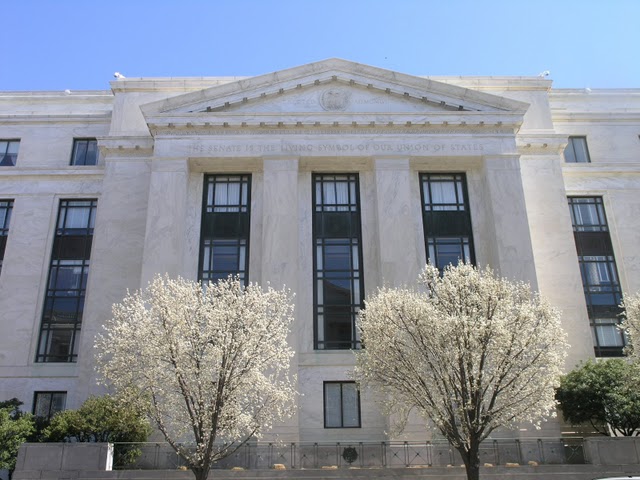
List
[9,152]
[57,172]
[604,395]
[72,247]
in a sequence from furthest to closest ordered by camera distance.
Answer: [9,152]
[57,172]
[72,247]
[604,395]

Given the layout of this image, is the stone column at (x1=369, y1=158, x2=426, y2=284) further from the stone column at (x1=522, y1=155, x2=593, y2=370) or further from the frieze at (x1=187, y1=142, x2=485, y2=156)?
the stone column at (x1=522, y1=155, x2=593, y2=370)

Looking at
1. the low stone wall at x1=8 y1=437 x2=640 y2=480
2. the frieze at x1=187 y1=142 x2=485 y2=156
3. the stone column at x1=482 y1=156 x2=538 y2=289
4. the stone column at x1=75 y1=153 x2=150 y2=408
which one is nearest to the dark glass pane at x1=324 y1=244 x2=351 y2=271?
the frieze at x1=187 y1=142 x2=485 y2=156

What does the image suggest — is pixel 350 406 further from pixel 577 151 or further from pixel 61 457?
pixel 577 151

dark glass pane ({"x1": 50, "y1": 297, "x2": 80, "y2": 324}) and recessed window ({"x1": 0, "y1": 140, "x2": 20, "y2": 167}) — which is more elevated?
recessed window ({"x1": 0, "y1": 140, "x2": 20, "y2": 167})

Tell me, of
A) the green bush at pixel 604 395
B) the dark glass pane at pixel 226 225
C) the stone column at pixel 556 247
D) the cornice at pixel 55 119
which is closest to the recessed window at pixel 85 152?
the cornice at pixel 55 119

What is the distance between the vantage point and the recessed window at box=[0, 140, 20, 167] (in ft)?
133

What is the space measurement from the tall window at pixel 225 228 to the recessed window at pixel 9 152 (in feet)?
45.3

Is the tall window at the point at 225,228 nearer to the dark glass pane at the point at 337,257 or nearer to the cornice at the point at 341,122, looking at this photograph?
the cornice at the point at 341,122

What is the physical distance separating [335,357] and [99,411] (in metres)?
11.5

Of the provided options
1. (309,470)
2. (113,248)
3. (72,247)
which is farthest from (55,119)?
(309,470)

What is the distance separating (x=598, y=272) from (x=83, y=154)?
108ft

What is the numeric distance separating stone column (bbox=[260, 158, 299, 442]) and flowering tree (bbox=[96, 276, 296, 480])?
6.94m

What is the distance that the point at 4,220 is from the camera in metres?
38.3

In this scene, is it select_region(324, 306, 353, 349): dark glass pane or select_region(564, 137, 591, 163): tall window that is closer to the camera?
select_region(324, 306, 353, 349): dark glass pane
